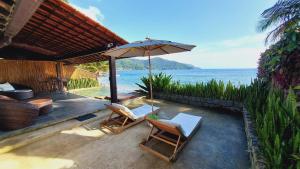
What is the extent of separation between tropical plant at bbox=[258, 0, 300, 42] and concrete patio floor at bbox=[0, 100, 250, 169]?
13.8ft

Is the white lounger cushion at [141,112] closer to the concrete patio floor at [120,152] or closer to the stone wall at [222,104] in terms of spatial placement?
the concrete patio floor at [120,152]

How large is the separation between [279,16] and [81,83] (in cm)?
1505

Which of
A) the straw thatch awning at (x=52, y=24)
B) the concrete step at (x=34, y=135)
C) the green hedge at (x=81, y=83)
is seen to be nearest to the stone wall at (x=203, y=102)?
the straw thatch awning at (x=52, y=24)

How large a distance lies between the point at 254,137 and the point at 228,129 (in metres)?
1.36

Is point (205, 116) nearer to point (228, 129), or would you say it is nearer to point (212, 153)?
point (228, 129)

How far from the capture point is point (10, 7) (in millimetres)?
2283

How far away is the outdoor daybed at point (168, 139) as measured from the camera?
8.30 feet

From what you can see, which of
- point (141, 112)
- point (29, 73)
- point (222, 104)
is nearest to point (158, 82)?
point (141, 112)

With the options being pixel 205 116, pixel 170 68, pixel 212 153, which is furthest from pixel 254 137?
pixel 170 68

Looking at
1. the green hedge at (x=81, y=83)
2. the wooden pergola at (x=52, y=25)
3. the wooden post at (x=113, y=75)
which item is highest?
the wooden pergola at (x=52, y=25)

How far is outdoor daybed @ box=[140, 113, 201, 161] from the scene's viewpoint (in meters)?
2.53

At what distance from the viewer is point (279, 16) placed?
5.07 metres

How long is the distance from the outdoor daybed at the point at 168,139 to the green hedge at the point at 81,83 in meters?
12.4

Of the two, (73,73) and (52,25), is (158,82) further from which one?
(73,73)
